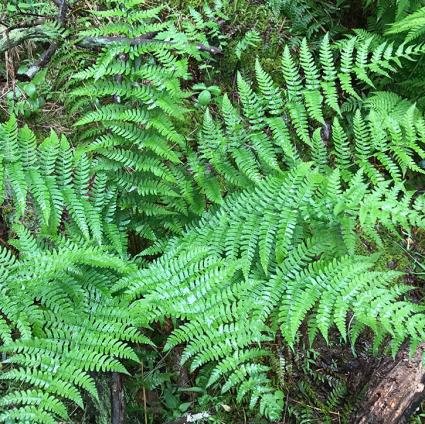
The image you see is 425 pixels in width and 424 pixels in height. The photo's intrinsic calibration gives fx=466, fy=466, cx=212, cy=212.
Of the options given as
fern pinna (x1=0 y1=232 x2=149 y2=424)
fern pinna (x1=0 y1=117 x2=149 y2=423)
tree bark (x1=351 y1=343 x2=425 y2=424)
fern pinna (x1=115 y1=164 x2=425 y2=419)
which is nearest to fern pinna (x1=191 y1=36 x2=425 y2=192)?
fern pinna (x1=115 y1=164 x2=425 y2=419)

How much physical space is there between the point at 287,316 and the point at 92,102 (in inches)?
90.7

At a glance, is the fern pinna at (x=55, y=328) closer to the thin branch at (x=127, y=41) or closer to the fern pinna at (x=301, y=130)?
the fern pinna at (x=301, y=130)

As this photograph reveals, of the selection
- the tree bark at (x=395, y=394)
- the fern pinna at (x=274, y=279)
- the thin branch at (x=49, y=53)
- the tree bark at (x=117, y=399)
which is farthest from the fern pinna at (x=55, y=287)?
the tree bark at (x=395, y=394)

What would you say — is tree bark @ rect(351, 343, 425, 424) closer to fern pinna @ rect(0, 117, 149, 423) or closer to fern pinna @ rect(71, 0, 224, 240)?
fern pinna @ rect(0, 117, 149, 423)

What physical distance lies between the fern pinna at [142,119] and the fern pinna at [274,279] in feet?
1.28

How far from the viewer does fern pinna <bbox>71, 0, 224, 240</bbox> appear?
11.0 feet

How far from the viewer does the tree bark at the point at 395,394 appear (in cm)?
329

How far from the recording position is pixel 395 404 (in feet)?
10.8

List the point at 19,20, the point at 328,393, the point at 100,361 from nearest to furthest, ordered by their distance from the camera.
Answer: the point at 100,361
the point at 328,393
the point at 19,20

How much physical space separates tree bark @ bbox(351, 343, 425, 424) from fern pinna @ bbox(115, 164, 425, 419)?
1.14 ft

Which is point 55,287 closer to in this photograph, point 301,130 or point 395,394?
point 301,130

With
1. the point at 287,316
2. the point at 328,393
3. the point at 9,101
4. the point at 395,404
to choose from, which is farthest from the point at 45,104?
the point at 395,404

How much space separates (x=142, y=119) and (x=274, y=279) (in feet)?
4.93

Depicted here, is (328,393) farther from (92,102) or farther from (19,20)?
(19,20)
